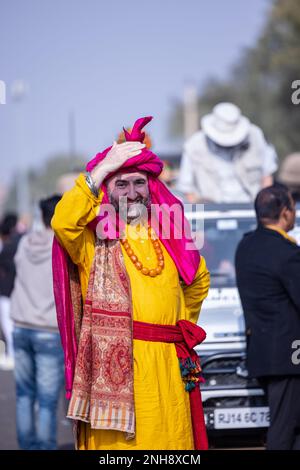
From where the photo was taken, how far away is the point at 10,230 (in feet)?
44.8

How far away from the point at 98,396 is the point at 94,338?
0.92 feet

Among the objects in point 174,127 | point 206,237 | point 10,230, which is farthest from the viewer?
point 174,127

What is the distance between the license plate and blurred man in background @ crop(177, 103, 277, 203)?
3327 mm

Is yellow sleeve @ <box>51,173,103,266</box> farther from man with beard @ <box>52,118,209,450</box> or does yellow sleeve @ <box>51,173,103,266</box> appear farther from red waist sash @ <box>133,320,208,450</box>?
red waist sash @ <box>133,320,208,450</box>

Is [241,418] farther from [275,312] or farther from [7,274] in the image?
[7,274]


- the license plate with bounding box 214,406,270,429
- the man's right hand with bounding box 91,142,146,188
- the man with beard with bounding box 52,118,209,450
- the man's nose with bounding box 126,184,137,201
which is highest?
the man's right hand with bounding box 91,142,146,188

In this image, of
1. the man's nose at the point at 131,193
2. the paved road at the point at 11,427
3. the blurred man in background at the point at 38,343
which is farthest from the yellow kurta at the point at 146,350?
the blurred man in background at the point at 38,343

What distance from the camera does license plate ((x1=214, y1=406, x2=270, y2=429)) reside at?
6.95m

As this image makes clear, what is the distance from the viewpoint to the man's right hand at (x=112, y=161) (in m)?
4.67

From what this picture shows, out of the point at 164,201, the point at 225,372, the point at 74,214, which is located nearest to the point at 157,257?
the point at 164,201

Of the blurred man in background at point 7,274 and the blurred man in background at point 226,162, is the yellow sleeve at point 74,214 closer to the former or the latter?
the blurred man in background at point 226,162

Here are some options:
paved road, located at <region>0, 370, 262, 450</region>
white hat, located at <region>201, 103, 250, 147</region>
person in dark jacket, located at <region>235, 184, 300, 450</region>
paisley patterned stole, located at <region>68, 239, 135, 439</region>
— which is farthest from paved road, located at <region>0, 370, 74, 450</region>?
paisley patterned stole, located at <region>68, 239, 135, 439</region>

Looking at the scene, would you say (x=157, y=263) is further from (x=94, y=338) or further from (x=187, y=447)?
(x=187, y=447)
